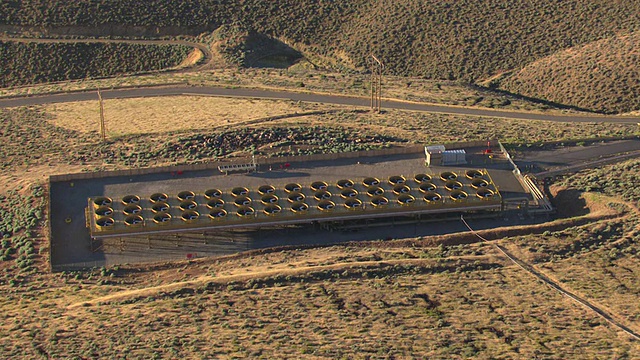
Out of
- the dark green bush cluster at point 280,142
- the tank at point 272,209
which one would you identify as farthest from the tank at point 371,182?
the dark green bush cluster at point 280,142

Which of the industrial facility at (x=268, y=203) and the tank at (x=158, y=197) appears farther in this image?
the tank at (x=158, y=197)

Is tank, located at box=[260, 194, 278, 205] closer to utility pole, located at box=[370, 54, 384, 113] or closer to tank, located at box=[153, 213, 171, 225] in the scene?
tank, located at box=[153, 213, 171, 225]

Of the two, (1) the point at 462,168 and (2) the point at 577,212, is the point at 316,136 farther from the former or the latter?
(2) the point at 577,212

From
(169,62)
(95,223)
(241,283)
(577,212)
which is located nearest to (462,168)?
(577,212)

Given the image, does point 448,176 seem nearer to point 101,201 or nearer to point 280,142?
point 280,142

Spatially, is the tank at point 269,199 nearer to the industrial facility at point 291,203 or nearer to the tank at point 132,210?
the industrial facility at point 291,203
